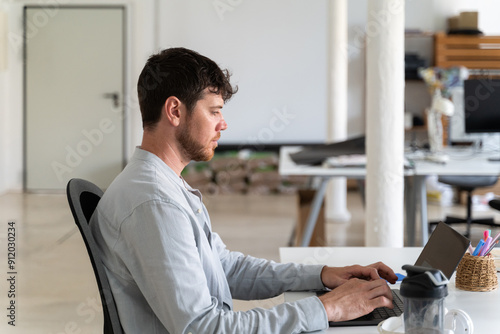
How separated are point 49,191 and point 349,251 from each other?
7.00 meters

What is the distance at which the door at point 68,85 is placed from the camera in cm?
874

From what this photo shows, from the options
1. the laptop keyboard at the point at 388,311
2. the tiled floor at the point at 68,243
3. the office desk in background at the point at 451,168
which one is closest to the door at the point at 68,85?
the tiled floor at the point at 68,243

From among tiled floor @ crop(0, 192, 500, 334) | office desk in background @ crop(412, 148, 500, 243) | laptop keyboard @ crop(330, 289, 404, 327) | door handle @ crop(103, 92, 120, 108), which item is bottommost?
tiled floor @ crop(0, 192, 500, 334)

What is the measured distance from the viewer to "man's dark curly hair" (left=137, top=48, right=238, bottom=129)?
5.43ft

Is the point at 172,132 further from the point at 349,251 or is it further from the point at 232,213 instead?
the point at 232,213

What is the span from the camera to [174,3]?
8.99m

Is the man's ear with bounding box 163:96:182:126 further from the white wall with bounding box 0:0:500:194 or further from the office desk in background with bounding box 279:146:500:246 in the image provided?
the white wall with bounding box 0:0:500:194

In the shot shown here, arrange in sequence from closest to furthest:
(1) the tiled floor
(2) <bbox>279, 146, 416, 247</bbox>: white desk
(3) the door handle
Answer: (1) the tiled floor
(2) <bbox>279, 146, 416, 247</bbox>: white desk
(3) the door handle

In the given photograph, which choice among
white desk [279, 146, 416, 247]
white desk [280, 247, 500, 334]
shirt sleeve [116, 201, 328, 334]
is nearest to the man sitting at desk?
shirt sleeve [116, 201, 328, 334]


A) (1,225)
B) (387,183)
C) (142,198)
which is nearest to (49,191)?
(1,225)

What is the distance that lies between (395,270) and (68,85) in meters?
7.30

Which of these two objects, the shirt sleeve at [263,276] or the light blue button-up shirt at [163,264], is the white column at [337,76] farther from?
the light blue button-up shirt at [163,264]

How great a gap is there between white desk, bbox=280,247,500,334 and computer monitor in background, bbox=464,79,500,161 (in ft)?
10.3

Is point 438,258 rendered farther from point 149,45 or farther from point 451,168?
point 149,45
